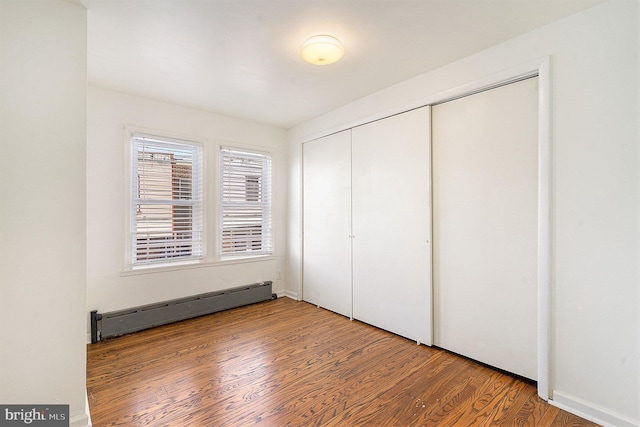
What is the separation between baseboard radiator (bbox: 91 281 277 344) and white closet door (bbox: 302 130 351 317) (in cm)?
76

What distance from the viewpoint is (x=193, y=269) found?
361 centimetres

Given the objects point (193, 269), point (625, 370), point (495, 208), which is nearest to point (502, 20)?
point (495, 208)

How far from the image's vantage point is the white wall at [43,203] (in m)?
1.52

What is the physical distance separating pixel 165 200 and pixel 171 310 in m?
1.29

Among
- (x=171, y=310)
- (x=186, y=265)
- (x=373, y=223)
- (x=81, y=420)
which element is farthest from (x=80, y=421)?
(x=373, y=223)

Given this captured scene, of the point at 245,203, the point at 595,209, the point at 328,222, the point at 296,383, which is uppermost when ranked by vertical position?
the point at 245,203

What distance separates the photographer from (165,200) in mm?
3420

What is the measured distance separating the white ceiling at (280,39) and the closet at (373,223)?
2.04 feet

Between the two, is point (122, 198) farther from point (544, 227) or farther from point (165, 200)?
point (544, 227)

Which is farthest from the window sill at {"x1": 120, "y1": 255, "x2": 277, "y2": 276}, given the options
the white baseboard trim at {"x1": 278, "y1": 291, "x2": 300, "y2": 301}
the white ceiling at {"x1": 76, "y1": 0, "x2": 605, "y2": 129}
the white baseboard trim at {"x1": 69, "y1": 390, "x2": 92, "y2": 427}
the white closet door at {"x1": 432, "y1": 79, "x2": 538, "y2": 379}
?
the white closet door at {"x1": 432, "y1": 79, "x2": 538, "y2": 379}

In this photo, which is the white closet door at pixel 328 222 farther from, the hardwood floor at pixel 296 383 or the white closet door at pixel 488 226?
the white closet door at pixel 488 226

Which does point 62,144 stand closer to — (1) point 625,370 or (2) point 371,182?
(2) point 371,182

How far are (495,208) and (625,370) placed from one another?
121 cm

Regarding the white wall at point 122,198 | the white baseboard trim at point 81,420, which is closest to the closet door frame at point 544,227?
the white baseboard trim at point 81,420
